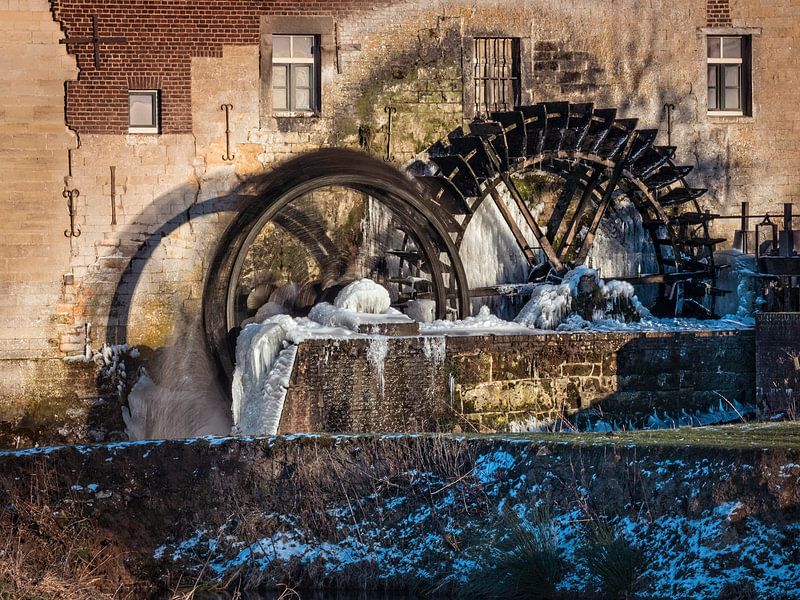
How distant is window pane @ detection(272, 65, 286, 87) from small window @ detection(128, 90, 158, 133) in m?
1.23

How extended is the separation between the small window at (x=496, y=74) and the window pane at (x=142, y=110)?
3382 mm

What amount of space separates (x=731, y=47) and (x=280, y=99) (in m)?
5.02

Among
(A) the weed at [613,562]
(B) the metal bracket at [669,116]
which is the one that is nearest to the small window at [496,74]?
(B) the metal bracket at [669,116]

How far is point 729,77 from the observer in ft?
54.6

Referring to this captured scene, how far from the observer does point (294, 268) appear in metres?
15.7

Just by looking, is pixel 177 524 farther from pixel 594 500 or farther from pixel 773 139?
pixel 773 139

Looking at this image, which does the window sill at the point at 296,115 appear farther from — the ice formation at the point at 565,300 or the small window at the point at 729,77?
the small window at the point at 729,77

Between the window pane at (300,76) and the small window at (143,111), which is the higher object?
the window pane at (300,76)

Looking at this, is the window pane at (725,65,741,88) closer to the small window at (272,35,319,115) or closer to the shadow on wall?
the shadow on wall

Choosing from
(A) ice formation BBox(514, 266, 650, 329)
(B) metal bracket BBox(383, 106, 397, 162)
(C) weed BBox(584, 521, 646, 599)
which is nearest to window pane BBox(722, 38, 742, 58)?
(A) ice formation BBox(514, 266, 650, 329)

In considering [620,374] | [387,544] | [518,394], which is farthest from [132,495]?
[620,374]

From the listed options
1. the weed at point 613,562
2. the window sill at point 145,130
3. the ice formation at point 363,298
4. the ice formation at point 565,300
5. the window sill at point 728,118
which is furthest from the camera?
the window sill at point 728,118

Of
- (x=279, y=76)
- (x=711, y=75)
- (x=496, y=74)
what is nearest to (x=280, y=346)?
(x=279, y=76)

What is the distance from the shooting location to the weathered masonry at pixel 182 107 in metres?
15.1
